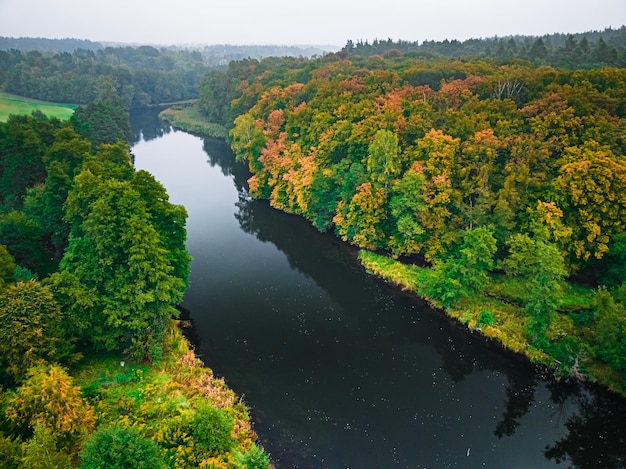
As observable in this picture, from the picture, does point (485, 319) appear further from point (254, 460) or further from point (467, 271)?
point (254, 460)

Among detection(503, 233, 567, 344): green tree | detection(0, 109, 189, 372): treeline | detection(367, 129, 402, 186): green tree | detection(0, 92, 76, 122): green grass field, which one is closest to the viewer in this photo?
detection(0, 109, 189, 372): treeline

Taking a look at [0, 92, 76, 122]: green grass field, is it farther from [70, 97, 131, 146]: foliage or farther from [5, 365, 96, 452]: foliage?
[5, 365, 96, 452]: foliage

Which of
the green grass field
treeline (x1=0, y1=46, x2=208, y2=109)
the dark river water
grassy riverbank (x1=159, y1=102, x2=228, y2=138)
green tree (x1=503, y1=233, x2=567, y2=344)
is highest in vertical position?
treeline (x1=0, y1=46, x2=208, y2=109)

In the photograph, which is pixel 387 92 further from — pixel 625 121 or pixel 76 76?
pixel 76 76

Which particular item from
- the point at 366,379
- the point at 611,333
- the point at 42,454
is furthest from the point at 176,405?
the point at 611,333

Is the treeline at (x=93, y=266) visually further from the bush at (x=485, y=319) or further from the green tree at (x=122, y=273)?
the bush at (x=485, y=319)

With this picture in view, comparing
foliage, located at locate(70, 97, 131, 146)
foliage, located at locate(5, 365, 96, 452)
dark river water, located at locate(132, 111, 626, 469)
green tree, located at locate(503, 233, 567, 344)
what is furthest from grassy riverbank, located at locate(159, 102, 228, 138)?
foliage, located at locate(5, 365, 96, 452)
